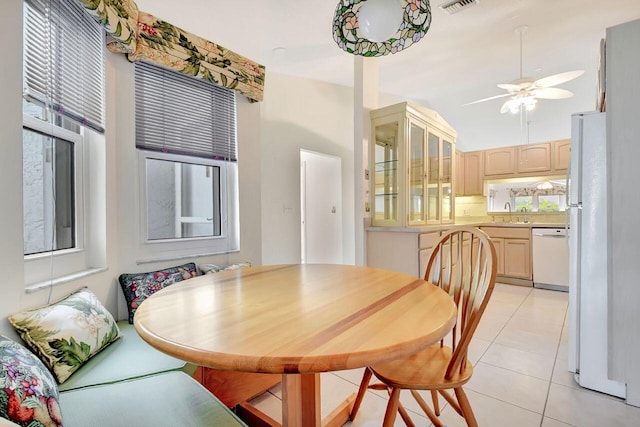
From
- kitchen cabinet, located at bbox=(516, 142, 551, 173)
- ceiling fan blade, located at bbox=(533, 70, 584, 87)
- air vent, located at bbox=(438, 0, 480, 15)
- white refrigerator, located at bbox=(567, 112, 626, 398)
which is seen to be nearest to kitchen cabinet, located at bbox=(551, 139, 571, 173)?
kitchen cabinet, located at bbox=(516, 142, 551, 173)

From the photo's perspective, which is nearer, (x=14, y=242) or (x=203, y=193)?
(x=14, y=242)

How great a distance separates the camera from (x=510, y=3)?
2586mm

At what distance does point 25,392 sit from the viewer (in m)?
0.76

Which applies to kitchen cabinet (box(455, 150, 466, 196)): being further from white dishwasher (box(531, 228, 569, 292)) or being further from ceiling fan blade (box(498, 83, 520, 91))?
ceiling fan blade (box(498, 83, 520, 91))

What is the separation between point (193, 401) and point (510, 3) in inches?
139

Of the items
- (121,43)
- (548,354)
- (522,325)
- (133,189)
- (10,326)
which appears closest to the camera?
(10,326)

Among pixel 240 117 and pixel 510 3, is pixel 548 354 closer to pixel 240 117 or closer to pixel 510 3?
pixel 510 3

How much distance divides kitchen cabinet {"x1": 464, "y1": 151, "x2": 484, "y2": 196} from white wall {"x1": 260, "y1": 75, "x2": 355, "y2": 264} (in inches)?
88.3

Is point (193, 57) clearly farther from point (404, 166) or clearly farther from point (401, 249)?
point (401, 249)

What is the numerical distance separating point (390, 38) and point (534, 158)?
3998mm

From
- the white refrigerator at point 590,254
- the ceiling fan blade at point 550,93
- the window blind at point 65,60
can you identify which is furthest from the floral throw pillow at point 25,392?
the ceiling fan blade at point 550,93

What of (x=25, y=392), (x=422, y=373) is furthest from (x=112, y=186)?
(x=422, y=373)

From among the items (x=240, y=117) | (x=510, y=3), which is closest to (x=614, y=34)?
(x=510, y=3)

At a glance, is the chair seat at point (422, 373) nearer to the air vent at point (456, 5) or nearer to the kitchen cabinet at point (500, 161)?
the air vent at point (456, 5)
